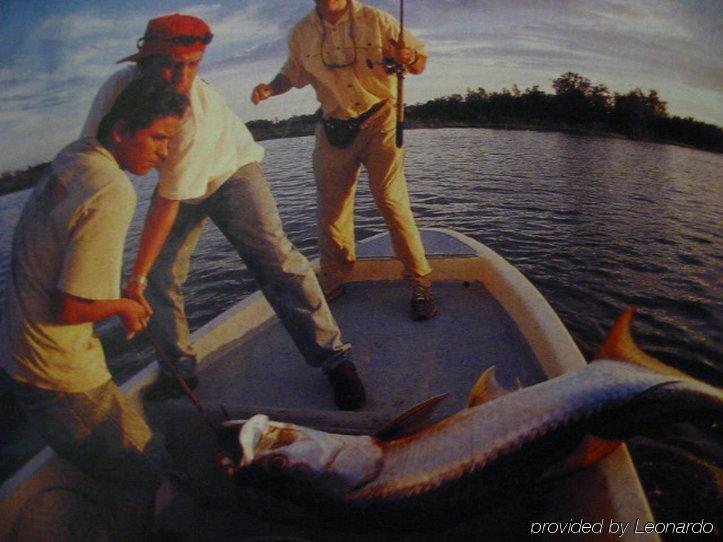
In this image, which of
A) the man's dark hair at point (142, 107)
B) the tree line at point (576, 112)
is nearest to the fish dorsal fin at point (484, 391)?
the man's dark hair at point (142, 107)

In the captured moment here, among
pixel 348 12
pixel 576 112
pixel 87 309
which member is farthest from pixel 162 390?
pixel 576 112

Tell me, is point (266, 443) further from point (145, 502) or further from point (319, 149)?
point (319, 149)

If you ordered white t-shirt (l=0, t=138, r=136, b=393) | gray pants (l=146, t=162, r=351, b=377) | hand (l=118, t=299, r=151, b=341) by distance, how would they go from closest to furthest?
white t-shirt (l=0, t=138, r=136, b=393), hand (l=118, t=299, r=151, b=341), gray pants (l=146, t=162, r=351, b=377)

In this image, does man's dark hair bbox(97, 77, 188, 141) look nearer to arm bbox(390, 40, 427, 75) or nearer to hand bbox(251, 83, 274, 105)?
hand bbox(251, 83, 274, 105)

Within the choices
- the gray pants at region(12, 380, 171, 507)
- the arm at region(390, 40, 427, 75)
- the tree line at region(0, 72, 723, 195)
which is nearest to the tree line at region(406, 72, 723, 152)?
the tree line at region(0, 72, 723, 195)

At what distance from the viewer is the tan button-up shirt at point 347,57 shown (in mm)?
3201

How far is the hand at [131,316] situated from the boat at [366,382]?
0.56m

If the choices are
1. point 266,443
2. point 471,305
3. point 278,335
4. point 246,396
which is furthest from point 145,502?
point 471,305

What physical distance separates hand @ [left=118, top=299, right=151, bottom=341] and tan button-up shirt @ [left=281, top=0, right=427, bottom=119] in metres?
2.21

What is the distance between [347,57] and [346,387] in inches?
92.7

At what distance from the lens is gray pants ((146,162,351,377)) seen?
2.44 m

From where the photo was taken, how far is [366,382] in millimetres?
2848

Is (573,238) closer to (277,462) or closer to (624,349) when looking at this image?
(624,349)

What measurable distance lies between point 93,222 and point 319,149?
2.34 metres
